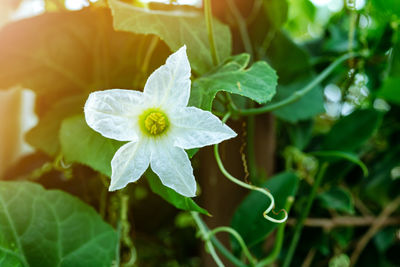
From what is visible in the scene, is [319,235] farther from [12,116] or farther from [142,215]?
[12,116]

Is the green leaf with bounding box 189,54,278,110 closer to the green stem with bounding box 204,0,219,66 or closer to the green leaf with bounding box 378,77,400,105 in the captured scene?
the green stem with bounding box 204,0,219,66

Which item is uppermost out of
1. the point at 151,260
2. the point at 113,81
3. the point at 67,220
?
the point at 113,81

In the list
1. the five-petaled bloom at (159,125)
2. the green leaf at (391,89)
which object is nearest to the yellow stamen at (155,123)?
the five-petaled bloom at (159,125)

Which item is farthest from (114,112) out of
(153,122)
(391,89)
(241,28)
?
(391,89)

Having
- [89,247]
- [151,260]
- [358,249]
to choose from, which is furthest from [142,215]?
[358,249]

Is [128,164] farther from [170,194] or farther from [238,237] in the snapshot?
[238,237]

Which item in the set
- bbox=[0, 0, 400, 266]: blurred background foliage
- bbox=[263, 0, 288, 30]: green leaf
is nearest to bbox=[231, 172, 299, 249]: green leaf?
bbox=[0, 0, 400, 266]: blurred background foliage
